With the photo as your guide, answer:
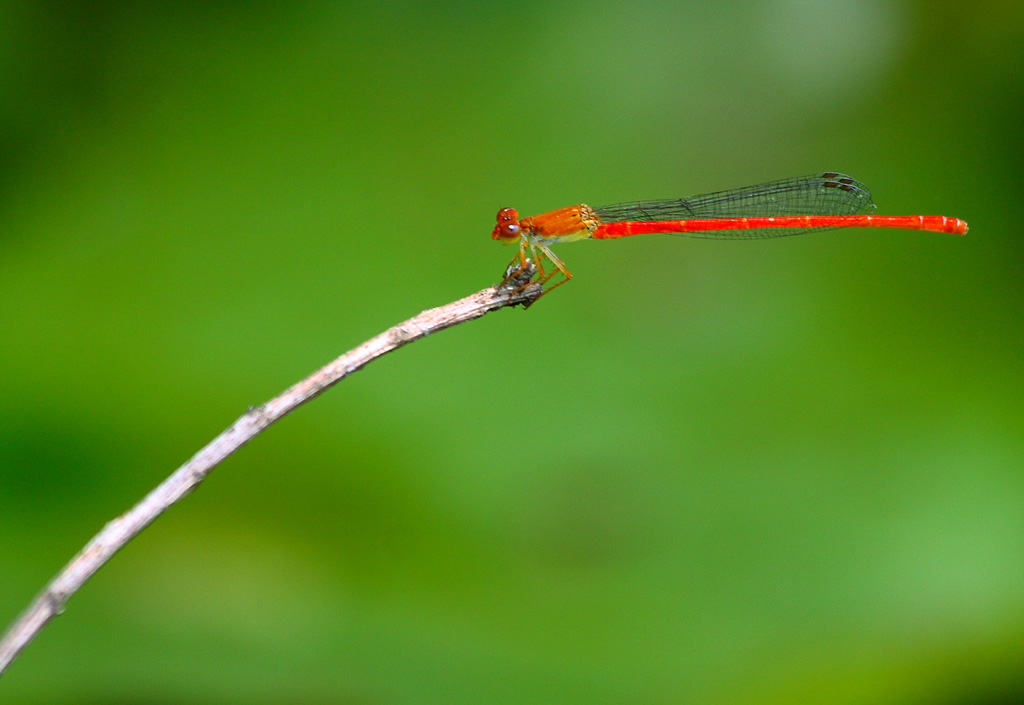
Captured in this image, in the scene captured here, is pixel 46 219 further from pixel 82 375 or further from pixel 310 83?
pixel 310 83

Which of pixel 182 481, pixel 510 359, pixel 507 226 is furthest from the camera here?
pixel 510 359

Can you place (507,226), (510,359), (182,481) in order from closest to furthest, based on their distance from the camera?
(182,481) → (507,226) → (510,359)

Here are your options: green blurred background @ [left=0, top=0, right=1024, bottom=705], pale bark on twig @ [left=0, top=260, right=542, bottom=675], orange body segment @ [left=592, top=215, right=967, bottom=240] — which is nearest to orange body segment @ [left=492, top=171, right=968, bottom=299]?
orange body segment @ [left=592, top=215, right=967, bottom=240]

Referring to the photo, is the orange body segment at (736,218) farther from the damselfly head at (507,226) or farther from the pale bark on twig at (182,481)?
the pale bark on twig at (182,481)

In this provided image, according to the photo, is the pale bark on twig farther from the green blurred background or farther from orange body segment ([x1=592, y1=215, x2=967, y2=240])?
orange body segment ([x1=592, y1=215, x2=967, y2=240])

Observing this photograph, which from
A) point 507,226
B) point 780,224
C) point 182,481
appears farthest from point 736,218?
point 182,481

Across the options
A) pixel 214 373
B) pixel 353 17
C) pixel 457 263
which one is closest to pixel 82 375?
pixel 214 373

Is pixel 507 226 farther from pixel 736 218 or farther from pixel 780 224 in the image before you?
pixel 780 224
